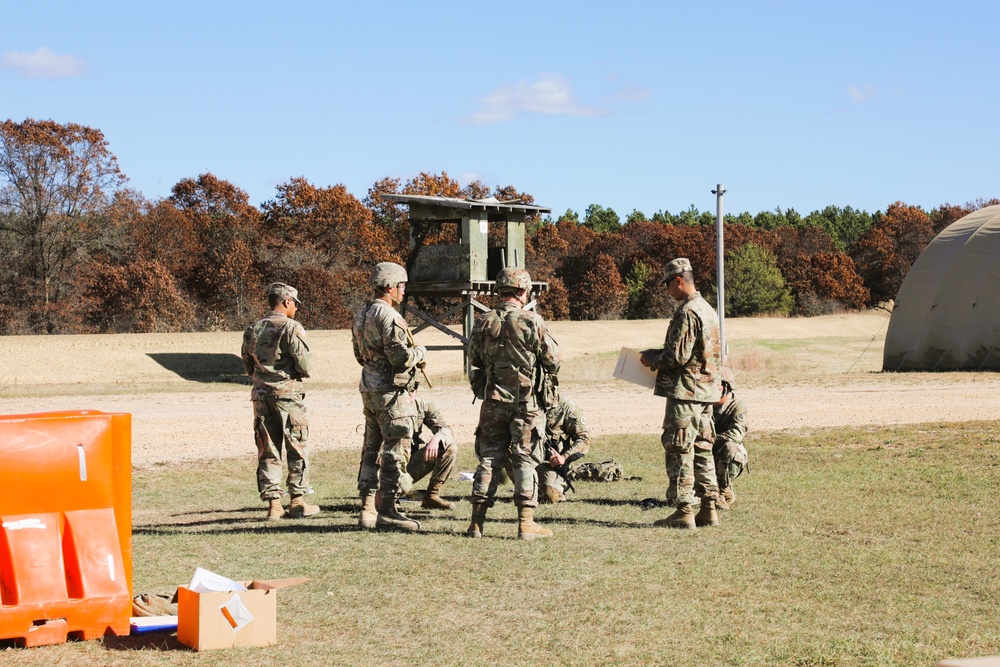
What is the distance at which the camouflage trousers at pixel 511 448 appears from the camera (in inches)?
344

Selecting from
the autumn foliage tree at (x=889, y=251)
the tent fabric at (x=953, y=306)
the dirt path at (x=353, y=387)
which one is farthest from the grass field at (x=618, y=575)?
the autumn foliage tree at (x=889, y=251)

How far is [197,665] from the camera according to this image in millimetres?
5516

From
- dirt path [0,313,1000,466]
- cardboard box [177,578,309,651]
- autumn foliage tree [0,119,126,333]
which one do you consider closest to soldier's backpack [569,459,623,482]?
dirt path [0,313,1000,466]

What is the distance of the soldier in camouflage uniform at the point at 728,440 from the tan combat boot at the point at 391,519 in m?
2.95

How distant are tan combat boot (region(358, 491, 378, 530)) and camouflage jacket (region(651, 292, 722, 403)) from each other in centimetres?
262

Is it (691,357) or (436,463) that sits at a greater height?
(691,357)

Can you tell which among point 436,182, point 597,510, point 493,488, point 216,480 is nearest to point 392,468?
point 493,488

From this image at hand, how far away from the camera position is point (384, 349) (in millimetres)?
9070

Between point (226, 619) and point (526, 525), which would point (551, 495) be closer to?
point (526, 525)

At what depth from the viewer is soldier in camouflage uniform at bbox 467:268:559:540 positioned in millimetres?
8742

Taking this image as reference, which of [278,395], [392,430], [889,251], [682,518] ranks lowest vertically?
[682,518]

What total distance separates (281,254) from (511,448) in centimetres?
3642

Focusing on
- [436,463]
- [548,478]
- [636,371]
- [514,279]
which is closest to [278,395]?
[436,463]

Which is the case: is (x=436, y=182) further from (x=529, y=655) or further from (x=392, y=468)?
(x=529, y=655)
